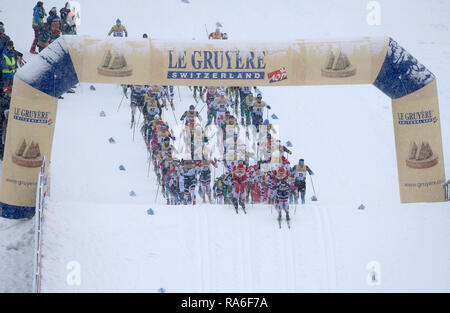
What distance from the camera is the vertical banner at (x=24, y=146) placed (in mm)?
13344

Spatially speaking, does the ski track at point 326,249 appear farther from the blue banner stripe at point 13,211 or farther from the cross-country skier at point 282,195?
the blue banner stripe at point 13,211

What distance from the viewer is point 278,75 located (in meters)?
13.6

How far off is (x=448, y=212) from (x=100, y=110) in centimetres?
967

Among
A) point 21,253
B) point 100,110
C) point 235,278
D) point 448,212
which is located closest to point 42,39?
point 100,110

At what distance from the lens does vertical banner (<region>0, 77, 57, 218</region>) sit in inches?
525

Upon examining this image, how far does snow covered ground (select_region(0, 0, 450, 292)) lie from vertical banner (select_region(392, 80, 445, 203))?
494 mm

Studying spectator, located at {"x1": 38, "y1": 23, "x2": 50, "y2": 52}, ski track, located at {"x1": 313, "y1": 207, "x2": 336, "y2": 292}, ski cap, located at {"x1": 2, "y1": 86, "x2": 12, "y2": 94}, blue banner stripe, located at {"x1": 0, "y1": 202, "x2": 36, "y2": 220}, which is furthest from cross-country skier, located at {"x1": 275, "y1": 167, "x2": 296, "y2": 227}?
spectator, located at {"x1": 38, "y1": 23, "x2": 50, "y2": 52}

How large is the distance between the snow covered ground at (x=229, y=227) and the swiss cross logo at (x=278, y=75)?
2.61m

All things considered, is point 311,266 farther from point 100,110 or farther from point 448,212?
point 100,110

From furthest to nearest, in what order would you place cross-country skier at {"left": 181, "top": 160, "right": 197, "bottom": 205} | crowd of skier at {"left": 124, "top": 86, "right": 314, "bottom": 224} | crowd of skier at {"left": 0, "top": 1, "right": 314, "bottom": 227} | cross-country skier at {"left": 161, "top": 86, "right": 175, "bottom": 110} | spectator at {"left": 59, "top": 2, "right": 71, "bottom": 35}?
spectator at {"left": 59, "top": 2, "right": 71, "bottom": 35} → cross-country skier at {"left": 161, "top": 86, "right": 175, "bottom": 110} → cross-country skier at {"left": 181, "top": 160, "right": 197, "bottom": 205} → crowd of skier at {"left": 0, "top": 1, "right": 314, "bottom": 227} → crowd of skier at {"left": 124, "top": 86, "right": 314, "bottom": 224}

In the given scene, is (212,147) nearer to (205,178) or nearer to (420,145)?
(205,178)

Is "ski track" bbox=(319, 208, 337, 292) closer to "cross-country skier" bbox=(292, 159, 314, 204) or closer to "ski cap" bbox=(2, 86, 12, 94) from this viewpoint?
"cross-country skier" bbox=(292, 159, 314, 204)

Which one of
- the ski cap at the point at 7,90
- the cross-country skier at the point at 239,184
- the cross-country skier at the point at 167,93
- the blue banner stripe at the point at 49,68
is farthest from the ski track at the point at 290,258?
Result: the cross-country skier at the point at 167,93
